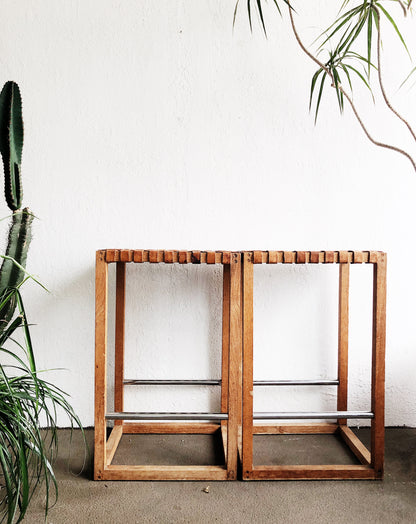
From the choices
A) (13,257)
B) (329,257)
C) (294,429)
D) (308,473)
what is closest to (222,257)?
(329,257)

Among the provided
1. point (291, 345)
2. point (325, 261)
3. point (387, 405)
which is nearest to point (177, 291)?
point (291, 345)

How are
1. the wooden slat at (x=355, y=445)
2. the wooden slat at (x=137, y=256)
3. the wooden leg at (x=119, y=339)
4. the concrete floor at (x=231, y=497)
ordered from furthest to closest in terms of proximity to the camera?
the wooden leg at (x=119, y=339), the wooden slat at (x=355, y=445), the wooden slat at (x=137, y=256), the concrete floor at (x=231, y=497)

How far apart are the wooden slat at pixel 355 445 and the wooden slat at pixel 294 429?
47 mm

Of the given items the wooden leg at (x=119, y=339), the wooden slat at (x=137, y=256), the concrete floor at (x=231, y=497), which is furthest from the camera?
the wooden leg at (x=119, y=339)

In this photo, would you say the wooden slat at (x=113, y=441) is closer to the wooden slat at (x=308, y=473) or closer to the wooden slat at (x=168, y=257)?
the wooden slat at (x=308, y=473)

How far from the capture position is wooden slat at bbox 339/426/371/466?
145 cm

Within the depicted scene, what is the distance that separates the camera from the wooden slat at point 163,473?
4.44 feet

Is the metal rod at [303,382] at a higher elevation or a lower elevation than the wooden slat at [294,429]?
higher

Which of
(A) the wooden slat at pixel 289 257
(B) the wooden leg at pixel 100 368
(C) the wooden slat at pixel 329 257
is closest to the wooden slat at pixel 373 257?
(C) the wooden slat at pixel 329 257

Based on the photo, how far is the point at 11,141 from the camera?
124 cm

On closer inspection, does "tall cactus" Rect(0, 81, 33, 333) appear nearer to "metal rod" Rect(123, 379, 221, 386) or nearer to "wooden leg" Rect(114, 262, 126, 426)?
"wooden leg" Rect(114, 262, 126, 426)

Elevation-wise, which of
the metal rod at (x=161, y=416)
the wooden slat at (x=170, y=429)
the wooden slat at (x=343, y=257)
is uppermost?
the wooden slat at (x=343, y=257)

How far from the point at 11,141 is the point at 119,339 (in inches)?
31.0

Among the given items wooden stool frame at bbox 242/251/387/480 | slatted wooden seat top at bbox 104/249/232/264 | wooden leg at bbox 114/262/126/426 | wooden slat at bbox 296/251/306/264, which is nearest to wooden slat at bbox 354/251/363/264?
wooden stool frame at bbox 242/251/387/480
